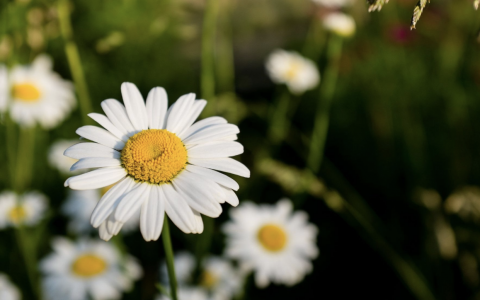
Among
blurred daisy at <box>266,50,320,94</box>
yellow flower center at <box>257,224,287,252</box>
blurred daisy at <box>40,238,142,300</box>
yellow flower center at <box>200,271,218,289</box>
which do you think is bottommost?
blurred daisy at <box>40,238,142,300</box>

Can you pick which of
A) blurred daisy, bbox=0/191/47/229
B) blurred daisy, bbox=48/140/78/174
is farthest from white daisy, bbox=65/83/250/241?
blurred daisy, bbox=48/140/78/174

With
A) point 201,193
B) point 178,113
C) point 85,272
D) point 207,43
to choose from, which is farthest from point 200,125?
point 85,272

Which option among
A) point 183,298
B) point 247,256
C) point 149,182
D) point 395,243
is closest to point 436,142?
point 395,243

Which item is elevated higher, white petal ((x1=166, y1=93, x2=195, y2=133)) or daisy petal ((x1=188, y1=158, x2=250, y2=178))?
white petal ((x1=166, y1=93, x2=195, y2=133))

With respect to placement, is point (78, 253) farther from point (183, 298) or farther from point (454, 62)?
point (454, 62)

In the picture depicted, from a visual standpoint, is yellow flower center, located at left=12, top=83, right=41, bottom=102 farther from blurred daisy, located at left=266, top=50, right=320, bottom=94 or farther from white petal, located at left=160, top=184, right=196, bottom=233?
white petal, located at left=160, top=184, right=196, bottom=233

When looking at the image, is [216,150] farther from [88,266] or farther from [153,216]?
[88,266]

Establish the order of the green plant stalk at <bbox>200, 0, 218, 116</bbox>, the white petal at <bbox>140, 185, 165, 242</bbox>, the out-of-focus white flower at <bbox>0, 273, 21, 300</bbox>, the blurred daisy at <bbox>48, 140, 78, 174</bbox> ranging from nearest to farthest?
the white petal at <bbox>140, 185, 165, 242</bbox> → the out-of-focus white flower at <bbox>0, 273, 21, 300</bbox> → the green plant stalk at <bbox>200, 0, 218, 116</bbox> → the blurred daisy at <bbox>48, 140, 78, 174</bbox>
